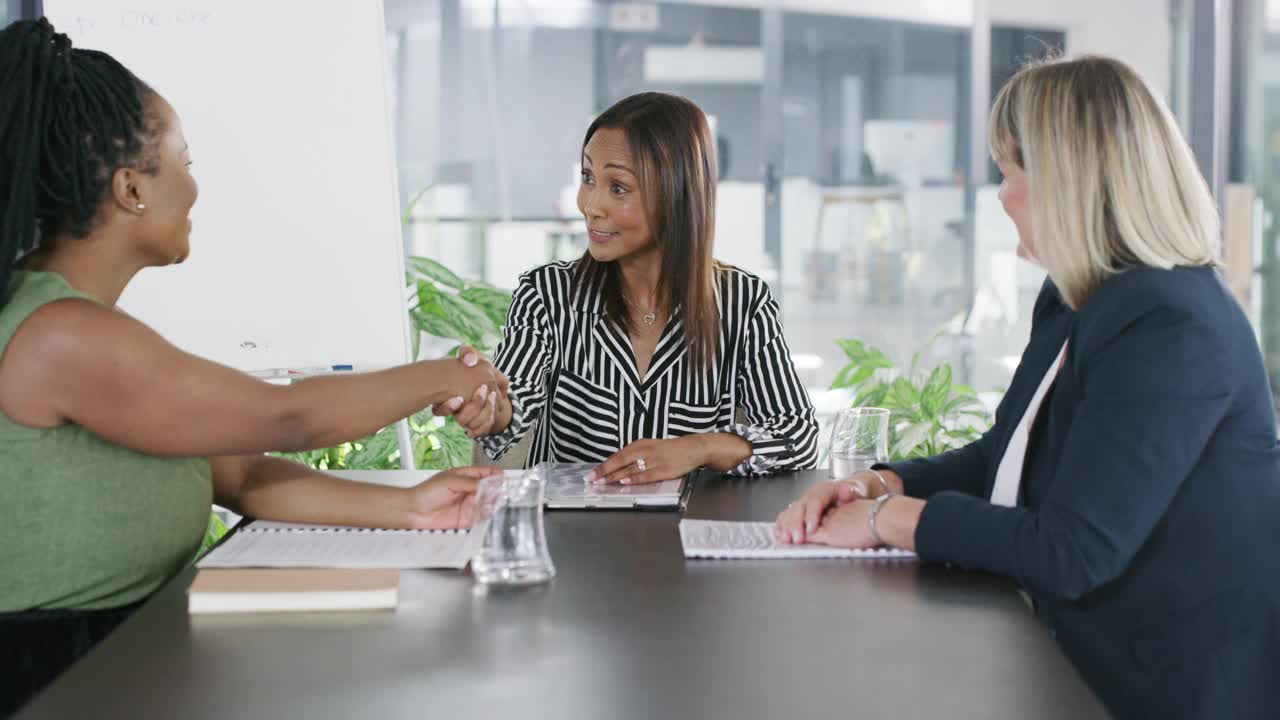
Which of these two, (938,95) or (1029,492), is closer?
(1029,492)

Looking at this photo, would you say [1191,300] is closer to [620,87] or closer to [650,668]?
[650,668]

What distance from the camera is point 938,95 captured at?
16.7ft

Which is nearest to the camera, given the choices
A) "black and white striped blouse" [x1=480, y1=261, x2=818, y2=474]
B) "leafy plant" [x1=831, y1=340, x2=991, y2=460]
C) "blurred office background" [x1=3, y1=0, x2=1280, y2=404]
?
"black and white striped blouse" [x1=480, y1=261, x2=818, y2=474]

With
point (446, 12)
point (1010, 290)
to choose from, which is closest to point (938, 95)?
point (1010, 290)

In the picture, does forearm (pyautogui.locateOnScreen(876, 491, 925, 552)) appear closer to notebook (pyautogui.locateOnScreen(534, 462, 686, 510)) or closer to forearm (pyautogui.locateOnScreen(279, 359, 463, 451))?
notebook (pyautogui.locateOnScreen(534, 462, 686, 510))

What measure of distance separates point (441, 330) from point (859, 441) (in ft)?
7.63

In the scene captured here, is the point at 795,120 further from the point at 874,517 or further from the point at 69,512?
the point at 69,512

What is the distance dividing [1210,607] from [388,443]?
287 centimetres

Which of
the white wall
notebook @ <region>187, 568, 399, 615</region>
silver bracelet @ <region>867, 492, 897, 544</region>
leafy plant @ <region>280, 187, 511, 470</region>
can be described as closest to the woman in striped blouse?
silver bracelet @ <region>867, 492, 897, 544</region>

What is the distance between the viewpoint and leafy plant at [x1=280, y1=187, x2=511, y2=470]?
3.95 m

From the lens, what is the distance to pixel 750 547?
1575 millimetres

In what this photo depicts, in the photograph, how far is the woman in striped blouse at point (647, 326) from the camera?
2469 millimetres

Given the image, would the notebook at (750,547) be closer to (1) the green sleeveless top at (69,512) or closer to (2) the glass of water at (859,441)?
(2) the glass of water at (859,441)

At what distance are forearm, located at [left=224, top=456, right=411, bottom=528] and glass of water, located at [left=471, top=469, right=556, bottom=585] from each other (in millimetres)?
289
